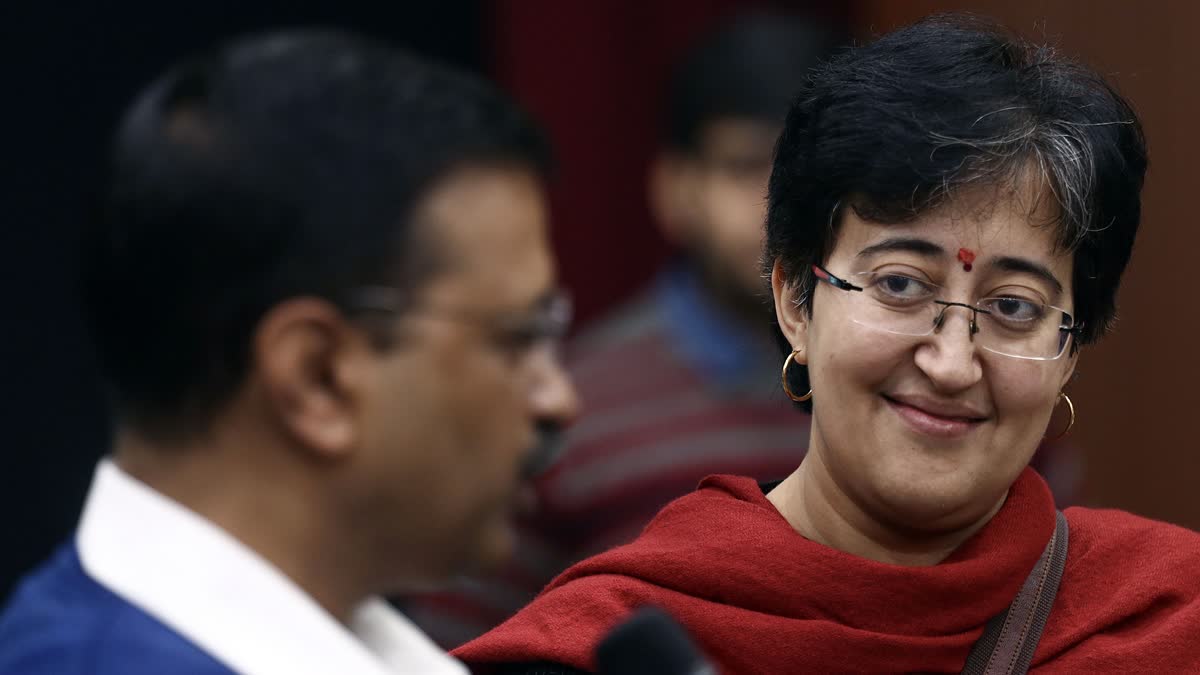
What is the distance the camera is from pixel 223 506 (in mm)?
1992

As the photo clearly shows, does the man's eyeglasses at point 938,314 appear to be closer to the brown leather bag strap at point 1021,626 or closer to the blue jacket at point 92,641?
the brown leather bag strap at point 1021,626

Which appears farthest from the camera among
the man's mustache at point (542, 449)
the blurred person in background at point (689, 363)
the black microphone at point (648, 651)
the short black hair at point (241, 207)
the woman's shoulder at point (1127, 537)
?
the blurred person in background at point (689, 363)

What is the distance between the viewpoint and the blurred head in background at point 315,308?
6.45 ft

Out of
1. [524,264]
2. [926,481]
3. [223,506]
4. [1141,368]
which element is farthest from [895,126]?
[1141,368]

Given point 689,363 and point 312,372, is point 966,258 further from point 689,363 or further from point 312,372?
point 689,363

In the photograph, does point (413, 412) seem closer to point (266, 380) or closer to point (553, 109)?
point (266, 380)

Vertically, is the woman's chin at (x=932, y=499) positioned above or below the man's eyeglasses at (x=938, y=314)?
below

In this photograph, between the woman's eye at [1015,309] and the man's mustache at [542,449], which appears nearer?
→ the man's mustache at [542,449]

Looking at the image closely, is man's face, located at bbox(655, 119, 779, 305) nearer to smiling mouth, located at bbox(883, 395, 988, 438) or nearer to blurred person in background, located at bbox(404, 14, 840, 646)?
blurred person in background, located at bbox(404, 14, 840, 646)

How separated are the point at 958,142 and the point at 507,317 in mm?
767

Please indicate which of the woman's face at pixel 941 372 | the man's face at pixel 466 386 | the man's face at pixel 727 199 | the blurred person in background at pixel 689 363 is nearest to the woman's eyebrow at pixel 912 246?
the woman's face at pixel 941 372

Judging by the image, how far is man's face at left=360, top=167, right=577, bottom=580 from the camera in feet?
6.64

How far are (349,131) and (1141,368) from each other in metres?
3.75

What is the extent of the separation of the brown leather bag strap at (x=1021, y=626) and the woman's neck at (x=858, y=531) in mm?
101
